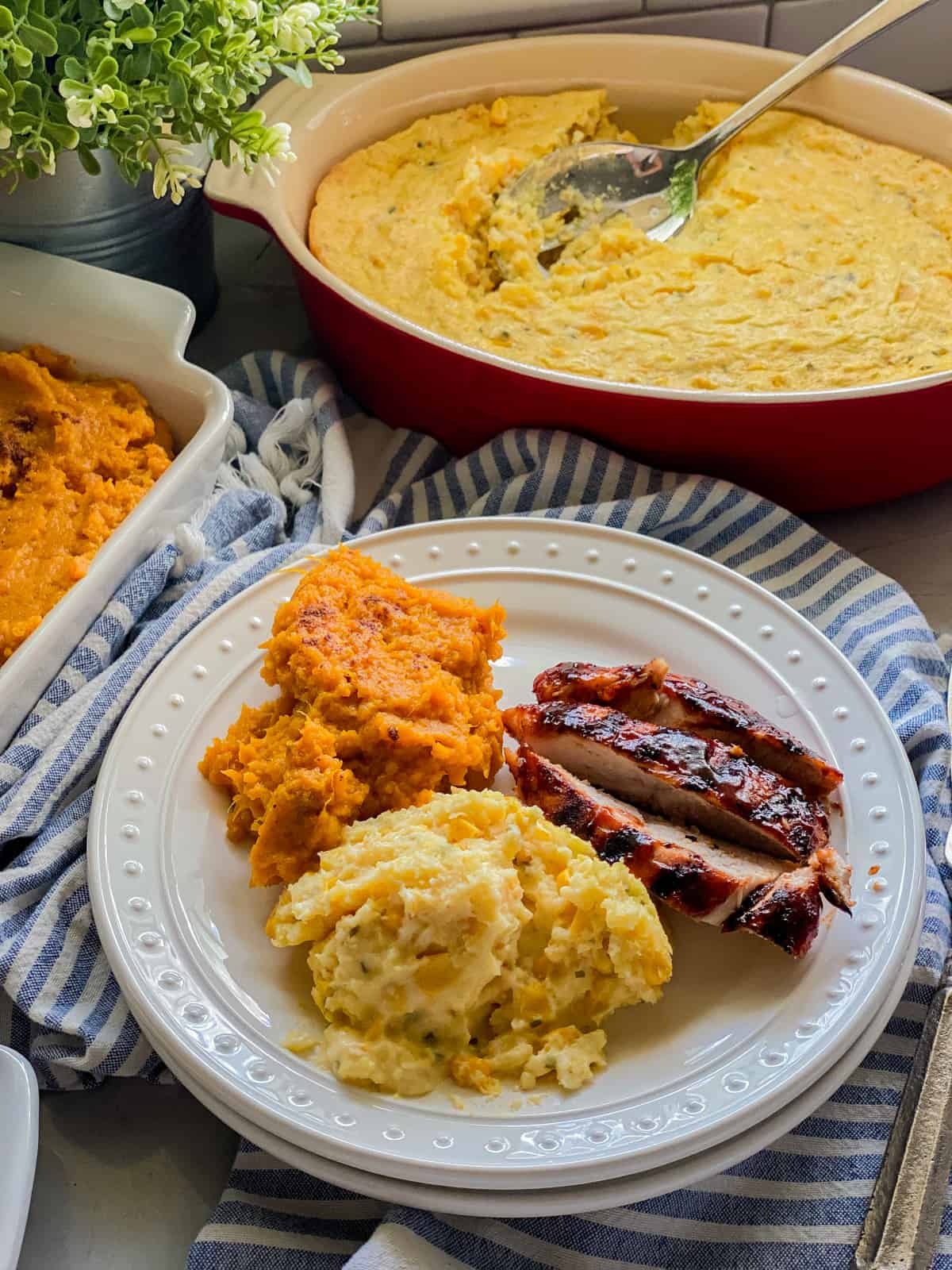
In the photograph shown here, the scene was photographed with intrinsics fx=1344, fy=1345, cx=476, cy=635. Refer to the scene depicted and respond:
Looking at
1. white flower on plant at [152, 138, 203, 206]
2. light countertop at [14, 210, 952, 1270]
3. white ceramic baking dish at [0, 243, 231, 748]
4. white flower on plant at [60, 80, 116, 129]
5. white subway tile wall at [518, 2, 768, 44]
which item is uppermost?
white flower on plant at [60, 80, 116, 129]

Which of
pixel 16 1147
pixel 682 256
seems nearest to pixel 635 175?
pixel 682 256

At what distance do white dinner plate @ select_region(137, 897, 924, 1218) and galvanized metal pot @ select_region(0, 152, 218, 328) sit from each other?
1.74 m

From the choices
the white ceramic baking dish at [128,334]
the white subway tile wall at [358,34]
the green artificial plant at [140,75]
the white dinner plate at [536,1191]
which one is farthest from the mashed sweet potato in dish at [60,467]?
the white subway tile wall at [358,34]

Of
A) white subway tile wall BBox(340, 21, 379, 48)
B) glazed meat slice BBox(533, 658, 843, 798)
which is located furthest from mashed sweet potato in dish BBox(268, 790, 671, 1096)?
white subway tile wall BBox(340, 21, 379, 48)

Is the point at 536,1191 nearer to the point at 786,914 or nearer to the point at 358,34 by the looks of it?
the point at 786,914

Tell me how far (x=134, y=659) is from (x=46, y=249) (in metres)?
0.95

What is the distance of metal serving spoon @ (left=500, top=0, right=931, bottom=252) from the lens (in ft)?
9.73

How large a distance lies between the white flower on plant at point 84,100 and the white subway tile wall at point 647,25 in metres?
1.22

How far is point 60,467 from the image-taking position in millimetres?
2395

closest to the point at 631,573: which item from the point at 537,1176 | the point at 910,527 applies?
the point at 910,527

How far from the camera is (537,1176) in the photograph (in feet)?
5.20

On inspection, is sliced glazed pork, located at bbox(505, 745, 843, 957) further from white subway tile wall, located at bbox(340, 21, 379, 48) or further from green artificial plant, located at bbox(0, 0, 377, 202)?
white subway tile wall, located at bbox(340, 21, 379, 48)

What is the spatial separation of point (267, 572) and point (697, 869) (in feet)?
3.27

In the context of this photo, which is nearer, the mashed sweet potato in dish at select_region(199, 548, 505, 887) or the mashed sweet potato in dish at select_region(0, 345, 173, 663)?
the mashed sweet potato in dish at select_region(199, 548, 505, 887)
